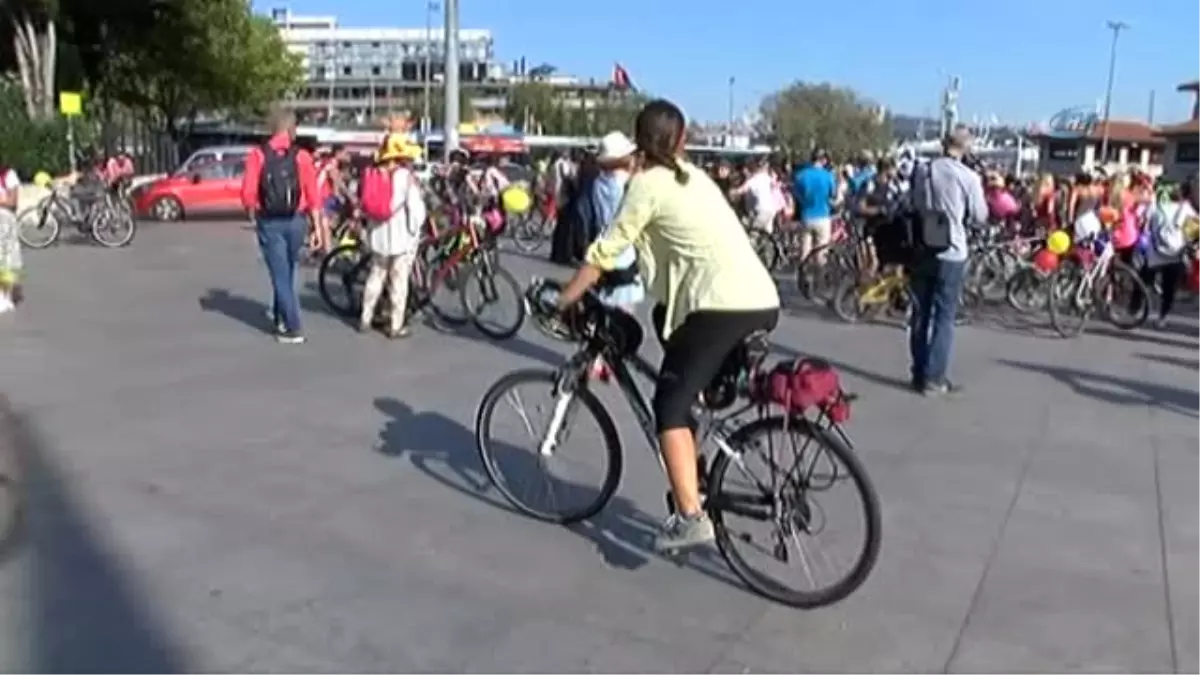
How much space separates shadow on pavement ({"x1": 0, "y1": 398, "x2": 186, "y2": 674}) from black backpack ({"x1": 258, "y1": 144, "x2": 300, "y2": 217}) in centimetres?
425

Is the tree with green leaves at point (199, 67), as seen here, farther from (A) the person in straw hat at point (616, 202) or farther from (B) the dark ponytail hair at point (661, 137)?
(B) the dark ponytail hair at point (661, 137)

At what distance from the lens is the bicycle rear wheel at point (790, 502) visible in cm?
433

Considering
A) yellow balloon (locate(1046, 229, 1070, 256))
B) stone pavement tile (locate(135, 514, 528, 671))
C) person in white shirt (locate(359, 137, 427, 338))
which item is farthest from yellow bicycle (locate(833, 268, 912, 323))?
stone pavement tile (locate(135, 514, 528, 671))

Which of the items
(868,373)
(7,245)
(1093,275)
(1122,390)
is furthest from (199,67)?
(1122,390)

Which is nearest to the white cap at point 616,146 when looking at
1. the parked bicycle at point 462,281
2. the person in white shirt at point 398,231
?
the parked bicycle at point 462,281

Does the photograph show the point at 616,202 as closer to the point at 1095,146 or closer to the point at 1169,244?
the point at 1169,244

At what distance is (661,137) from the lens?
4445 mm

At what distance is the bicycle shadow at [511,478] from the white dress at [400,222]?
2858 millimetres

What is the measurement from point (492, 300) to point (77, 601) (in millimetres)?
6344

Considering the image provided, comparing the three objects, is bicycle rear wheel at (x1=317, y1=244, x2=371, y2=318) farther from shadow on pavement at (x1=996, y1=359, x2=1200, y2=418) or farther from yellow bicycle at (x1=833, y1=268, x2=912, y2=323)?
shadow on pavement at (x1=996, y1=359, x2=1200, y2=418)

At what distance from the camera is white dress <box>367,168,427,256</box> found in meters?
9.93

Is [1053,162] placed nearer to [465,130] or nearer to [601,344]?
[465,130]

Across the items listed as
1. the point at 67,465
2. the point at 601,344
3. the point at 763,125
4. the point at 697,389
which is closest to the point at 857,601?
the point at 697,389

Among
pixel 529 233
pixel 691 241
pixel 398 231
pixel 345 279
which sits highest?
pixel 691 241
